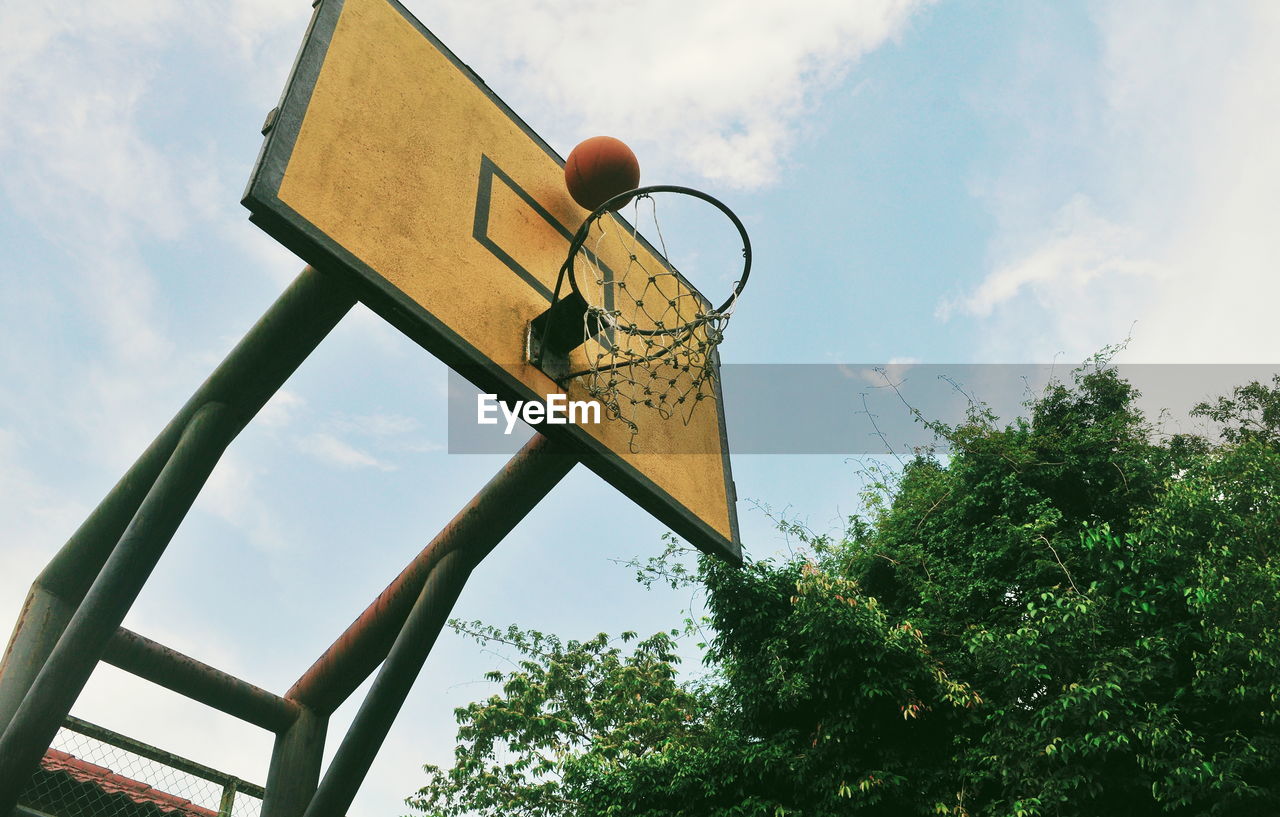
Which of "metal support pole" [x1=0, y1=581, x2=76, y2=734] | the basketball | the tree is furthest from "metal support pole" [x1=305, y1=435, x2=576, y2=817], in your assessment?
the tree

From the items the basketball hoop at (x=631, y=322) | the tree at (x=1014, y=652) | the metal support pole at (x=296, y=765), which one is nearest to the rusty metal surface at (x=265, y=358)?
the basketball hoop at (x=631, y=322)

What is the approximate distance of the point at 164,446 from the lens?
463cm

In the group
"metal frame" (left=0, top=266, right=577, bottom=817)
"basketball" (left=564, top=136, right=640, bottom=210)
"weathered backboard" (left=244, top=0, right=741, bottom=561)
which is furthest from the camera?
"basketball" (left=564, top=136, right=640, bottom=210)

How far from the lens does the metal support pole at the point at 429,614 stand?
4176 mm

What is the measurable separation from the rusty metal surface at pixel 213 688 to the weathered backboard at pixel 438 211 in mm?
2484

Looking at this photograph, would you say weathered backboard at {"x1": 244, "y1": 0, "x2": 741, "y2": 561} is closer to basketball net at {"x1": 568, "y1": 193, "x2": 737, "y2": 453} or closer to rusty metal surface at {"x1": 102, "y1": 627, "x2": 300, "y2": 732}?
basketball net at {"x1": 568, "y1": 193, "x2": 737, "y2": 453}

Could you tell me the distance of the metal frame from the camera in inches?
155

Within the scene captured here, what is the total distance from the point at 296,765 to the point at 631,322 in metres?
3.00

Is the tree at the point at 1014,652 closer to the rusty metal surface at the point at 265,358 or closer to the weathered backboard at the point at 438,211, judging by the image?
the weathered backboard at the point at 438,211

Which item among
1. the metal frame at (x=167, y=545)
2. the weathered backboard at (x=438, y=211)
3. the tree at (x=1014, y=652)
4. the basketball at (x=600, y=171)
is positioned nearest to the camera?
the weathered backboard at (x=438, y=211)

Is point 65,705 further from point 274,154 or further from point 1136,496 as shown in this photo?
point 1136,496

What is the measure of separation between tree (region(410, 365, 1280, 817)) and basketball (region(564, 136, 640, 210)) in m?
5.21

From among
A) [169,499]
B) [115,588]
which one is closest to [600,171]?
[169,499]

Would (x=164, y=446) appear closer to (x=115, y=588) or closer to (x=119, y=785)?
(x=115, y=588)
